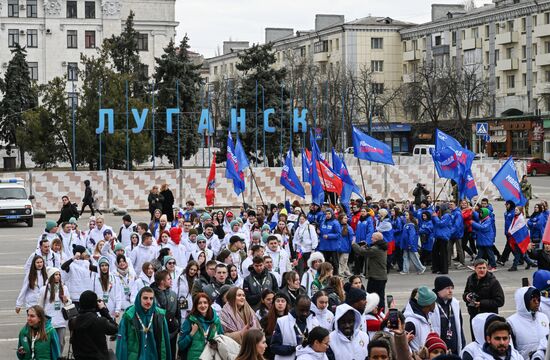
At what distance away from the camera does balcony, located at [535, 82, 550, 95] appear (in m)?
76.1

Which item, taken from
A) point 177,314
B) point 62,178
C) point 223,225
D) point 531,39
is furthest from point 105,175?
point 531,39

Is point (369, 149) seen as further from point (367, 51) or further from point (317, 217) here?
point (367, 51)

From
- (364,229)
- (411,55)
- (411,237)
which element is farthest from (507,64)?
(364,229)

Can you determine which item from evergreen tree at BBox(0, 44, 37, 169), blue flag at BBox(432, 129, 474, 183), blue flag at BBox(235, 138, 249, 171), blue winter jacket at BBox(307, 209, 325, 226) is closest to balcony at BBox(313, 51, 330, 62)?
evergreen tree at BBox(0, 44, 37, 169)

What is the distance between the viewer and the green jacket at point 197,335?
1028 cm

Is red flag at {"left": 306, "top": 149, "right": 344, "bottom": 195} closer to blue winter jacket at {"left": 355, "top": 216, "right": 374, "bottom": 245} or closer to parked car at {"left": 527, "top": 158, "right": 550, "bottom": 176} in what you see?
blue winter jacket at {"left": 355, "top": 216, "right": 374, "bottom": 245}

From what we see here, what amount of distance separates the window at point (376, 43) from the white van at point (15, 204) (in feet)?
206

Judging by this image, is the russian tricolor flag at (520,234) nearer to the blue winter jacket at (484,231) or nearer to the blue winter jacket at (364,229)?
the blue winter jacket at (484,231)

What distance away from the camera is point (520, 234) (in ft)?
73.5

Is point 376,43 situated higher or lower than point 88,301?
higher

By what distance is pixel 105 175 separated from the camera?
40.7m

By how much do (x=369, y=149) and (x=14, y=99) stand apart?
55.7m

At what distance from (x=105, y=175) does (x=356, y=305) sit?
103 ft

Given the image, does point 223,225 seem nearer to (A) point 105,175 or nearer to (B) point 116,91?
(A) point 105,175
